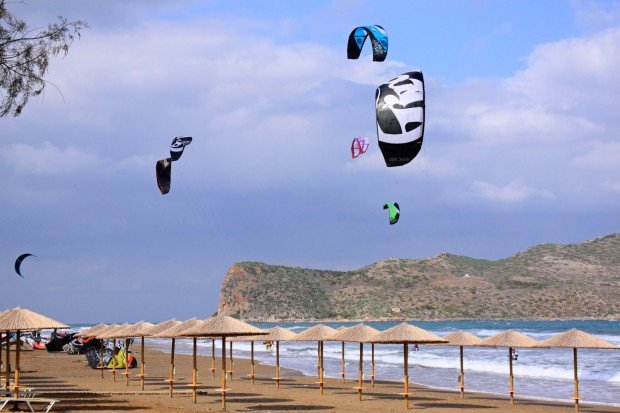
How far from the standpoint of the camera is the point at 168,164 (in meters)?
24.6

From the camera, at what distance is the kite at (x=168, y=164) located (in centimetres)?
2436

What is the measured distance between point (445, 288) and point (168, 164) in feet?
327

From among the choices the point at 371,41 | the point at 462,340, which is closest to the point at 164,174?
the point at 462,340

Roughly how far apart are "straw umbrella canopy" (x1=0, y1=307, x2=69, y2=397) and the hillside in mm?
95459

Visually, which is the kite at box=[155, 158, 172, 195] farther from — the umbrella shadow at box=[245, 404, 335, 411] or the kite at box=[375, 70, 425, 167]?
the kite at box=[375, 70, 425, 167]

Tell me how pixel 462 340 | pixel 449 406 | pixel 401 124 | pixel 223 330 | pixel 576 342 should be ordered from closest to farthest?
pixel 401 124, pixel 223 330, pixel 576 342, pixel 449 406, pixel 462 340

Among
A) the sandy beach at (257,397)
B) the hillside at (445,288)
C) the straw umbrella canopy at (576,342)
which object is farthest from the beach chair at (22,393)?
the hillside at (445,288)

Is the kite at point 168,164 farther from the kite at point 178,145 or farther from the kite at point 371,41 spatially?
the kite at point 371,41

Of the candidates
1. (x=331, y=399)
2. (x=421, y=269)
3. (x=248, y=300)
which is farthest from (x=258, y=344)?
(x=421, y=269)

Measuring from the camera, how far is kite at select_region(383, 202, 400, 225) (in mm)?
19866

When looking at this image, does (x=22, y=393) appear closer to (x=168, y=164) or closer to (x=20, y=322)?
(x=20, y=322)

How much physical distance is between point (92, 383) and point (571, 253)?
107442 millimetres

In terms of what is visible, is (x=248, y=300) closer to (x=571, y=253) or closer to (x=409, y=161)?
(x=571, y=253)

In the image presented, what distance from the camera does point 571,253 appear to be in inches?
4833
